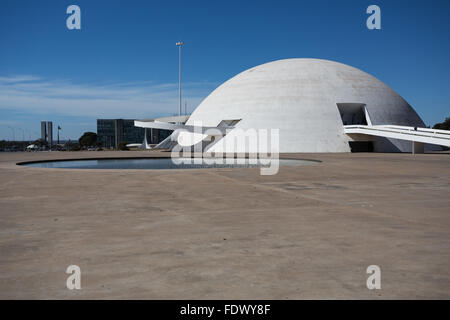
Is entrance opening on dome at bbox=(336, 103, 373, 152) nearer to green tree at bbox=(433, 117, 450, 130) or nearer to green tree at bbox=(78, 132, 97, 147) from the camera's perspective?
green tree at bbox=(433, 117, 450, 130)

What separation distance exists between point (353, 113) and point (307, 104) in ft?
23.0

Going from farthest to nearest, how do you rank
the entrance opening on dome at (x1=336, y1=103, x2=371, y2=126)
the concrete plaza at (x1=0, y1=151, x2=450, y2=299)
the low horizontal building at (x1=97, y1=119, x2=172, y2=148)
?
the low horizontal building at (x1=97, y1=119, x2=172, y2=148) < the entrance opening on dome at (x1=336, y1=103, x2=371, y2=126) < the concrete plaza at (x1=0, y1=151, x2=450, y2=299)

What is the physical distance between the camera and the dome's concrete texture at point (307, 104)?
44.2 meters

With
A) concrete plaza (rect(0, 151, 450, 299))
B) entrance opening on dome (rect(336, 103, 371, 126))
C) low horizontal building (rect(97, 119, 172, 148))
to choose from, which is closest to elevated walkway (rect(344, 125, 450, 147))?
entrance opening on dome (rect(336, 103, 371, 126))

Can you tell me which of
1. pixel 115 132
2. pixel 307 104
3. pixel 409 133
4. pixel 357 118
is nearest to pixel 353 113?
pixel 357 118

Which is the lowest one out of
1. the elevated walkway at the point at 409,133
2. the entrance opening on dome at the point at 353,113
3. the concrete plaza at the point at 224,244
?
the concrete plaza at the point at 224,244

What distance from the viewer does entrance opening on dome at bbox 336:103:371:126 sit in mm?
45844

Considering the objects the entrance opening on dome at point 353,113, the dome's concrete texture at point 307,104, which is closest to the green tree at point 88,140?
the dome's concrete texture at point 307,104

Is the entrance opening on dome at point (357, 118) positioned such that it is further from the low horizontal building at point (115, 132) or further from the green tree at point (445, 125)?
the low horizontal building at point (115, 132)

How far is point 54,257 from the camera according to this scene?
503cm

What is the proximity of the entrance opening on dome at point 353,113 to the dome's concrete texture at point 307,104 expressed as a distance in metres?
0.46

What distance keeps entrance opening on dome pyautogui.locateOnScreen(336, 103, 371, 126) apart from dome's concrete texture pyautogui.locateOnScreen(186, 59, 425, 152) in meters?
0.46
